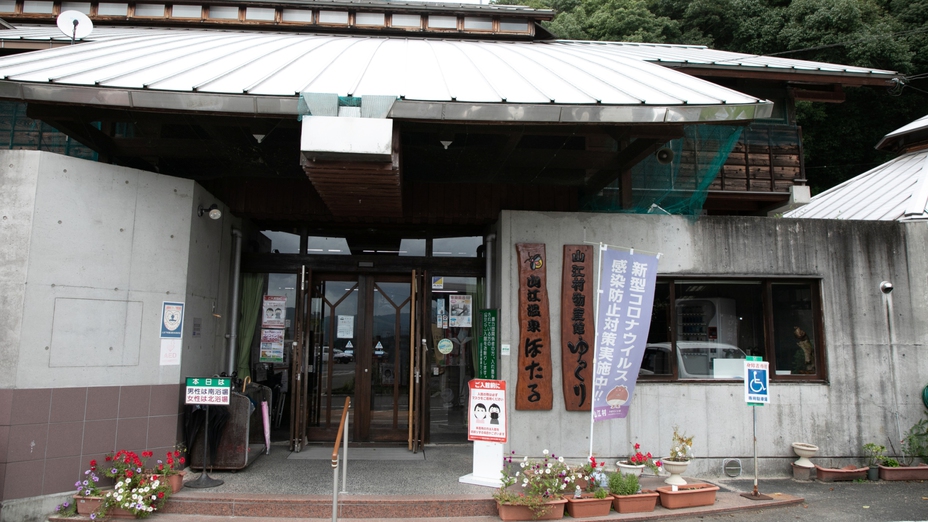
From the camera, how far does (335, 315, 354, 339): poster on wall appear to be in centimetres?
885

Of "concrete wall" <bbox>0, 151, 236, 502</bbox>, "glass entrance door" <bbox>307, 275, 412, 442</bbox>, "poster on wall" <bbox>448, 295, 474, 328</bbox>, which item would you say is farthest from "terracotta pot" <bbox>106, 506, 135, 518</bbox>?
"poster on wall" <bbox>448, 295, 474, 328</bbox>

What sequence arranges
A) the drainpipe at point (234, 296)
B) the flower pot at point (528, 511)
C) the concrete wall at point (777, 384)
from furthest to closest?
the drainpipe at point (234, 296) → the concrete wall at point (777, 384) → the flower pot at point (528, 511)

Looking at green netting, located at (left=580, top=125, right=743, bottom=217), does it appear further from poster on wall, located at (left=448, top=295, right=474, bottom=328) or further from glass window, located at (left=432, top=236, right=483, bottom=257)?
poster on wall, located at (left=448, top=295, right=474, bottom=328)

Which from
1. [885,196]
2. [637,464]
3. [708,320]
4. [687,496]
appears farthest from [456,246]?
[885,196]

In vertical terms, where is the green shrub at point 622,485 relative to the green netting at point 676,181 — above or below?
below

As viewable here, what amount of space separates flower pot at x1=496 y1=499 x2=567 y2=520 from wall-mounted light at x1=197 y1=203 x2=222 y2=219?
5.04 meters

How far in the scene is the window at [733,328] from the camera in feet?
26.9

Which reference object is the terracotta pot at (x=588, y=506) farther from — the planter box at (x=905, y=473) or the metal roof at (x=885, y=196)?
the metal roof at (x=885, y=196)

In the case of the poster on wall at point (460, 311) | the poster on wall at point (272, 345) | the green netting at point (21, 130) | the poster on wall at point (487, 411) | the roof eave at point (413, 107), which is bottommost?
the poster on wall at point (487, 411)

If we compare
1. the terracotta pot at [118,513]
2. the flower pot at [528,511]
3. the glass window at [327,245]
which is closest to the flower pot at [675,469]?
the flower pot at [528,511]

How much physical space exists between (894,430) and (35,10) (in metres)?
16.0

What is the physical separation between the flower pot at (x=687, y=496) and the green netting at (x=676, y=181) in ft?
12.4

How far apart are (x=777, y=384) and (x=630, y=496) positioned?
10.7 ft

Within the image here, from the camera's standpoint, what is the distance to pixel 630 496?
6.29 meters
